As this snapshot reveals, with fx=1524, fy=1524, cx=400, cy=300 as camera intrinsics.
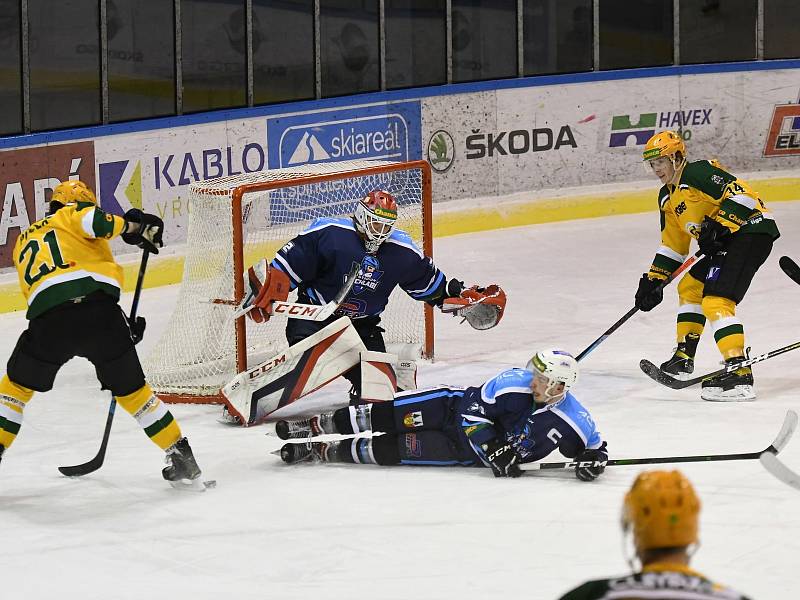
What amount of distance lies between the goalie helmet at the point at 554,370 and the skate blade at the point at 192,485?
3.66 feet

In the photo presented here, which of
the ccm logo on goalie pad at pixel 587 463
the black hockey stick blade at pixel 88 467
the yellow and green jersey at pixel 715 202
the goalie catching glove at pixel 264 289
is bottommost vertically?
the black hockey stick blade at pixel 88 467

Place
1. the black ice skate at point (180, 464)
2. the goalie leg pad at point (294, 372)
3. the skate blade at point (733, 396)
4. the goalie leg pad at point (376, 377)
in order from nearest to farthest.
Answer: the black ice skate at point (180, 464), the goalie leg pad at point (376, 377), the goalie leg pad at point (294, 372), the skate blade at point (733, 396)

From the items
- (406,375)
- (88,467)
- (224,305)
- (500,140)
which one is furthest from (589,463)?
(500,140)

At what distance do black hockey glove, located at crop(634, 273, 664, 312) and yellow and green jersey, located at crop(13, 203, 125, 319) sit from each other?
8.22 ft

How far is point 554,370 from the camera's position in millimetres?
4590

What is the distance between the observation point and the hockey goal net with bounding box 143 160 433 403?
6074mm

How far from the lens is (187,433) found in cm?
563

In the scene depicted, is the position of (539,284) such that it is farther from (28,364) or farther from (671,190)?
(28,364)

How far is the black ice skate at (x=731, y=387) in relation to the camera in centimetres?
595

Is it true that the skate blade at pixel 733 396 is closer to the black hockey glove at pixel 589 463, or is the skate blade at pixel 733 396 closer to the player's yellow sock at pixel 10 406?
the black hockey glove at pixel 589 463

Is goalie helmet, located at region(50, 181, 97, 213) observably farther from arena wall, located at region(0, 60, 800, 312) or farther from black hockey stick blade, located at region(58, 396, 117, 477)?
arena wall, located at region(0, 60, 800, 312)

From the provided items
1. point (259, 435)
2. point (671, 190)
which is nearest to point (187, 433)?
point (259, 435)

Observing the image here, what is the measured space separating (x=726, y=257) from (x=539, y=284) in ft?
7.62

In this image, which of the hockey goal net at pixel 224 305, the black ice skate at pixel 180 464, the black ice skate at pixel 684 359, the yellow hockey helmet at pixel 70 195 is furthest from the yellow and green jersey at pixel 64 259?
the black ice skate at pixel 684 359
